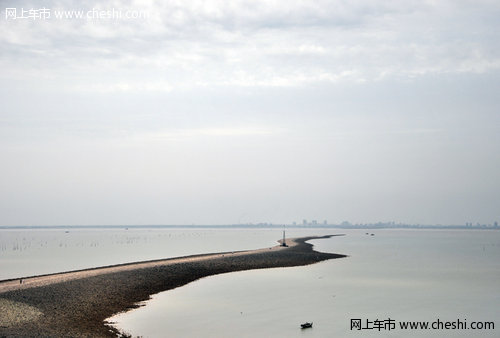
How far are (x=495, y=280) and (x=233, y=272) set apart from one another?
34143mm

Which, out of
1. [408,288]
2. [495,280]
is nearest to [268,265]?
[408,288]

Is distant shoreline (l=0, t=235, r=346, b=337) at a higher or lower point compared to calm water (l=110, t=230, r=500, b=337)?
higher

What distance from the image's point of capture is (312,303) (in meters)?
45.2

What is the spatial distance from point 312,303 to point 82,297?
65.1 ft

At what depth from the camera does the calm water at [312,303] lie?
34.5 meters

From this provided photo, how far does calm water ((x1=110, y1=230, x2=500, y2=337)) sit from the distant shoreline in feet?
6.40

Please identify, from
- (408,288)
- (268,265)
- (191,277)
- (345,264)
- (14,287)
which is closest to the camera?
(14,287)

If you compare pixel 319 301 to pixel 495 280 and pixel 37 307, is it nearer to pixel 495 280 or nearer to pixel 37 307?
pixel 37 307

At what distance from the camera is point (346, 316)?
1561 inches

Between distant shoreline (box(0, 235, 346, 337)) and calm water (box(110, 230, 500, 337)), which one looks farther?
calm water (box(110, 230, 500, 337))

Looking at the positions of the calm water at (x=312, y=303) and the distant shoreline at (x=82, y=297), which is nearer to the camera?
the distant shoreline at (x=82, y=297)

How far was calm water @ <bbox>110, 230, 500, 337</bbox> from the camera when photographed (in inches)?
1358

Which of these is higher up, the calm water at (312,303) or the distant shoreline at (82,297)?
the distant shoreline at (82,297)

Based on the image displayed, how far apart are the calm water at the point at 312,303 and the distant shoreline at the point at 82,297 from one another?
6.40ft
